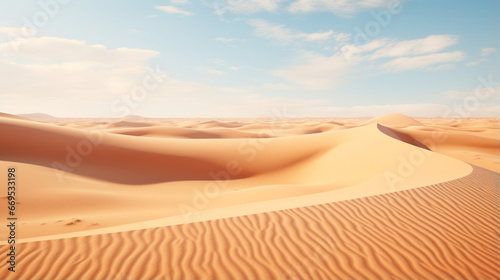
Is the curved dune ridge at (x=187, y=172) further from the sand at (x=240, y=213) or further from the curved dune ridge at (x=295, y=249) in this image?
the curved dune ridge at (x=295, y=249)

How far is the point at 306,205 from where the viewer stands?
6.29 metres

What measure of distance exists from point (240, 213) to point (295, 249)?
Answer: 1.83 meters

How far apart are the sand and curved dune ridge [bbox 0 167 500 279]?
0.07 feet

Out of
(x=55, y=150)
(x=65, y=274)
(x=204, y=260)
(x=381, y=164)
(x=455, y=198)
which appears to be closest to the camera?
(x=65, y=274)

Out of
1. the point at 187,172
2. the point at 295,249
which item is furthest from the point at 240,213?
the point at 187,172

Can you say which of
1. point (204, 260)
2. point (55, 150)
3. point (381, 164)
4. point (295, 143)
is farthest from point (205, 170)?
point (204, 260)

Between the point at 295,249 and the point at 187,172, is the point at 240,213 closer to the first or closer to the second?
the point at 295,249

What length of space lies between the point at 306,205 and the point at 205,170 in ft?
34.1

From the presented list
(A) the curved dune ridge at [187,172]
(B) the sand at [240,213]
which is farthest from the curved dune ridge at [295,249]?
(A) the curved dune ridge at [187,172]

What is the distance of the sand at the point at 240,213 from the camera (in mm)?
4238

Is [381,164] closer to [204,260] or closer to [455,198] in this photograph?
[455,198]

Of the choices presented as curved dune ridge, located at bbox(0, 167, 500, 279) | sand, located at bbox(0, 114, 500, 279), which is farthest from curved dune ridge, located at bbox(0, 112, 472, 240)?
curved dune ridge, located at bbox(0, 167, 500, 279)

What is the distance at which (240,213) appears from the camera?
6.15 metres

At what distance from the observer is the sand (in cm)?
424
